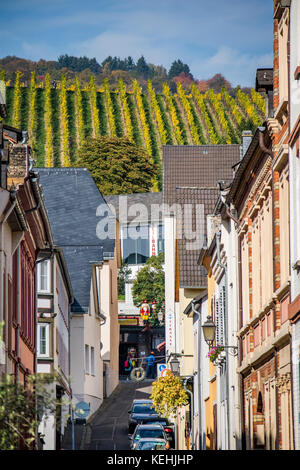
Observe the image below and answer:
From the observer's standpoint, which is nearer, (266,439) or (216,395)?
(266,439)

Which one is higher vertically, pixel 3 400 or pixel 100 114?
pixel 100 114

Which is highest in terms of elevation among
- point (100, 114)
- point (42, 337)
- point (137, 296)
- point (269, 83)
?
point (100, 114)

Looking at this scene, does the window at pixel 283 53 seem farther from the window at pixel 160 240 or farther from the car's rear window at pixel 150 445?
the window at pixel 160 240

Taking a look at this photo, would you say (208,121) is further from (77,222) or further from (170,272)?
(170,272)

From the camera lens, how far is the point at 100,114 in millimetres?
149125

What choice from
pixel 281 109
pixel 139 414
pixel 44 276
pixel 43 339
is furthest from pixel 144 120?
pixel 281 109

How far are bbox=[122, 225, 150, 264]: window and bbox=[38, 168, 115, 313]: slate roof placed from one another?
34409mm

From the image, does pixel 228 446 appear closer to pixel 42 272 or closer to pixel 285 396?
pixel 285 396

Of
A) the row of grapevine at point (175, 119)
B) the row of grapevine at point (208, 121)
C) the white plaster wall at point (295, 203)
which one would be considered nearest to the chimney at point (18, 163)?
the white plaster wall at point (295, 203)

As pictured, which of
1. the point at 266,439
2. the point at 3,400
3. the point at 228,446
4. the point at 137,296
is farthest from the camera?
the point at 137,296

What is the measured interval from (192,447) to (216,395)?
789 centimetres

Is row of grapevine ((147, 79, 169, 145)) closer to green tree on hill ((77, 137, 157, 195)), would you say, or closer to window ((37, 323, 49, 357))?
A: green tree on hill ((77, 137, 157, 195))
